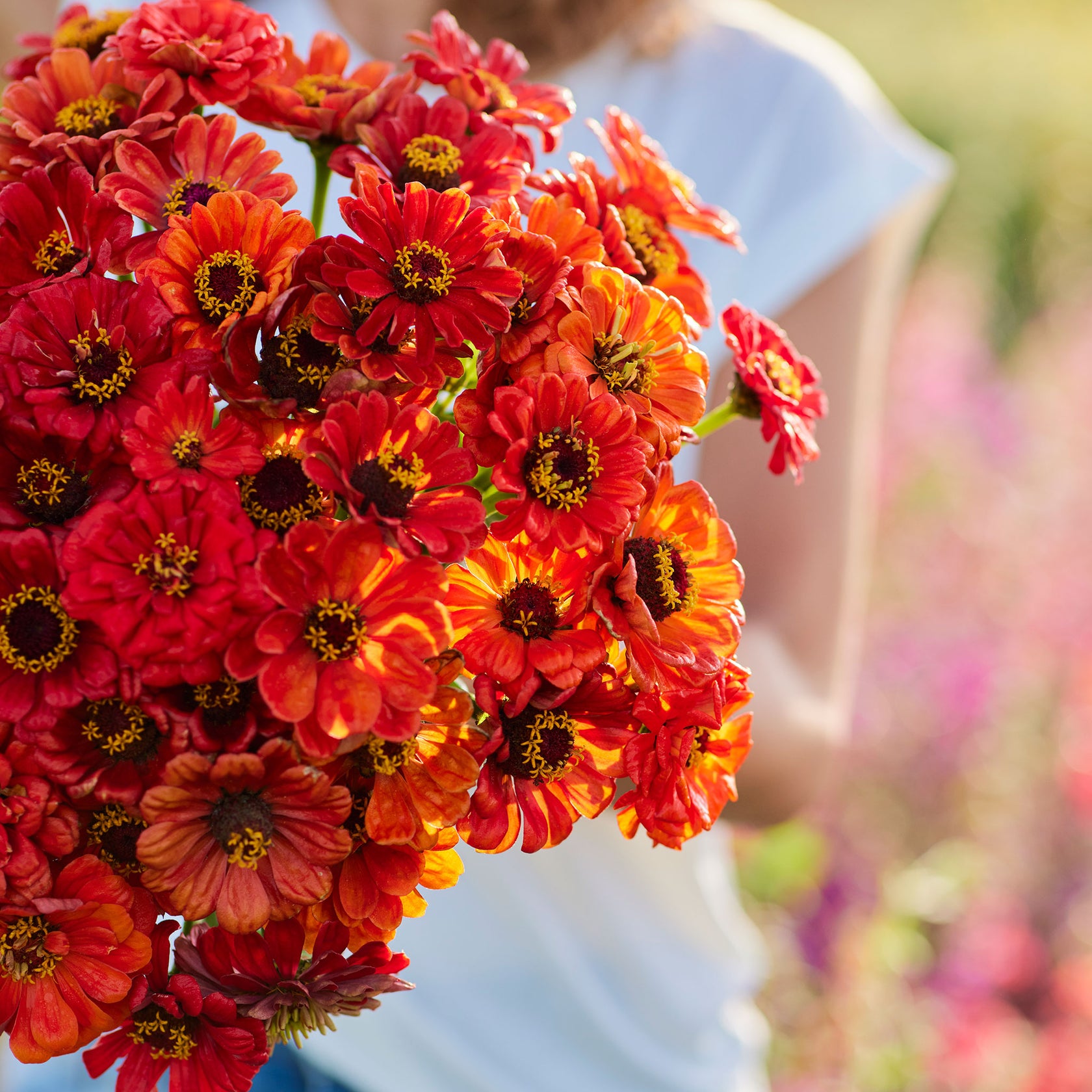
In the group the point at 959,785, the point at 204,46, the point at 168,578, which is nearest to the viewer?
the point at 168,578

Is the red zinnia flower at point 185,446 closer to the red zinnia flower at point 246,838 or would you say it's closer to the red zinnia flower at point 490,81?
the red zinnia flower at point 246,838

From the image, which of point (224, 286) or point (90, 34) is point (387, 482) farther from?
point (90, 34)

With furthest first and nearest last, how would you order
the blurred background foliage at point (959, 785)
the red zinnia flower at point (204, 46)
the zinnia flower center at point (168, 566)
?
the blurred background foliage at point (959, 785) < the red zinnia flower at point (204, 46) < the zinnia flower center at point (168, 566)

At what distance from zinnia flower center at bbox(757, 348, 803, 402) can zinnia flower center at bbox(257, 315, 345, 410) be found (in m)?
0.18

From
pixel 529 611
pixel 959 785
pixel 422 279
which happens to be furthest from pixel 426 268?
pixel 959 785

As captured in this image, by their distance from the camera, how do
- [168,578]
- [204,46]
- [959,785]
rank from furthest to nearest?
1. [959,785]
2. [204,46]
3. [168,578]

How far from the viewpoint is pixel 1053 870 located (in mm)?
2104

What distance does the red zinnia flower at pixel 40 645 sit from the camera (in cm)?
33

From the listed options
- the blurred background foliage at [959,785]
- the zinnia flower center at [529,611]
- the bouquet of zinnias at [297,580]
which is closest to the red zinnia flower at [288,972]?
the bouquet of zinnias at [297,580]

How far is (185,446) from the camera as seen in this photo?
0.34 metres

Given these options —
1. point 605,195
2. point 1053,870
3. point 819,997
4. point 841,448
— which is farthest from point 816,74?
point 1053,870

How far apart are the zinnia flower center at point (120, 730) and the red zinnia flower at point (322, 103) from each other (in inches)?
8.9

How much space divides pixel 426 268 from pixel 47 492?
→ 0.13 metres

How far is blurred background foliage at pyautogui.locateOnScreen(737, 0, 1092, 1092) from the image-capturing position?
1508 mm
